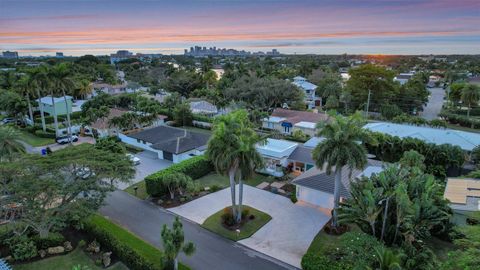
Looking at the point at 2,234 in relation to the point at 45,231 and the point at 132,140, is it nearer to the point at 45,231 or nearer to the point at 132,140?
the point at 45,231

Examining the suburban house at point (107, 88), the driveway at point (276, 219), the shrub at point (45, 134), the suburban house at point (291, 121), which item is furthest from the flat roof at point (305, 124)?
the suburban house at point (107, 88)

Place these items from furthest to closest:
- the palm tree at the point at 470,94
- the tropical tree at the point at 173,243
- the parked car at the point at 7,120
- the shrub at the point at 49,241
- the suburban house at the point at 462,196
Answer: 1. the parked car at the point at 7,120
2. the palm tree at the point at 470,94
3. the suburban house at the point at 462,196
4. the shrub at the point at 49,241
5. the tropical tree at the point at 173,243

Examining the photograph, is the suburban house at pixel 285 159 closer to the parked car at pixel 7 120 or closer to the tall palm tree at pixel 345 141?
the tall palm tree at pixel 345 141

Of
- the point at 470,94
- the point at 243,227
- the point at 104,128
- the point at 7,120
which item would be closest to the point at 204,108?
the point at 104,128

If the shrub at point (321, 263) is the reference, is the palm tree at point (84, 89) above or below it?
above

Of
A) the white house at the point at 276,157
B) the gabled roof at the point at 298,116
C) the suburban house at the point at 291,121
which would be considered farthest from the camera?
the gabled roof at the point at 298,116

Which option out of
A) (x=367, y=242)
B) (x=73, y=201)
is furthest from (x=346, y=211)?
(x=73, y=201)

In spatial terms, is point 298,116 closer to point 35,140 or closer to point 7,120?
point 35,140
